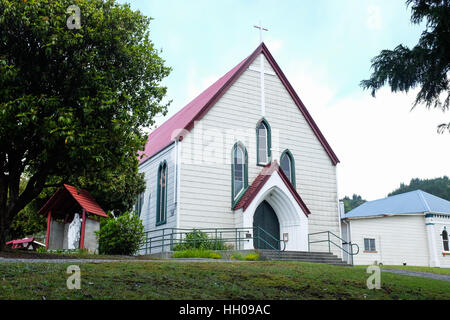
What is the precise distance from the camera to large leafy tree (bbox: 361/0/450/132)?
11.7 meters

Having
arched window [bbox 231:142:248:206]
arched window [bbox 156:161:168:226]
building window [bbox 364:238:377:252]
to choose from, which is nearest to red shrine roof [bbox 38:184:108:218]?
arched window [bbox 156:161:168:226]

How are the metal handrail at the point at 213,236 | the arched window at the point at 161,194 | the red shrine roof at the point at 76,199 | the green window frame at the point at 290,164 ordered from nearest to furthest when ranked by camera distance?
the metal handrail at the point at 213,236
the red shrine roof at the point at 76,199
the arched window at the point at 161,194
the green window frame at the point at 290,164

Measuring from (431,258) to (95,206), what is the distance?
74.1 ft

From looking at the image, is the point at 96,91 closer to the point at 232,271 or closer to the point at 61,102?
the point at 61,102

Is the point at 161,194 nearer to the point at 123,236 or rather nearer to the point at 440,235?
the point at 123,236

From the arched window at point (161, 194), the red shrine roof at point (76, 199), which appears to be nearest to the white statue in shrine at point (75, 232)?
the red shrine roof at point (76, 199)

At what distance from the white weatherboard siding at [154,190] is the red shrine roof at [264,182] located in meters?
3.05

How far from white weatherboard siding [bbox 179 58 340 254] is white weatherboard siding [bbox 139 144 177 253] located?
0.85 metres

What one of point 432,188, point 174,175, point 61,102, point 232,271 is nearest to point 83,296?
point 232,271

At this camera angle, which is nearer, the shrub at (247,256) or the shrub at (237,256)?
the shrub at (247,256)

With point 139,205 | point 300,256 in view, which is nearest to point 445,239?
point 300,256

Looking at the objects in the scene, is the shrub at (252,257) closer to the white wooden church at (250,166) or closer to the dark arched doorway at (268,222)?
the white wooden church at (250,166)

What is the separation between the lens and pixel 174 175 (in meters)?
21.9

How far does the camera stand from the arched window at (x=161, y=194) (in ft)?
74.6
